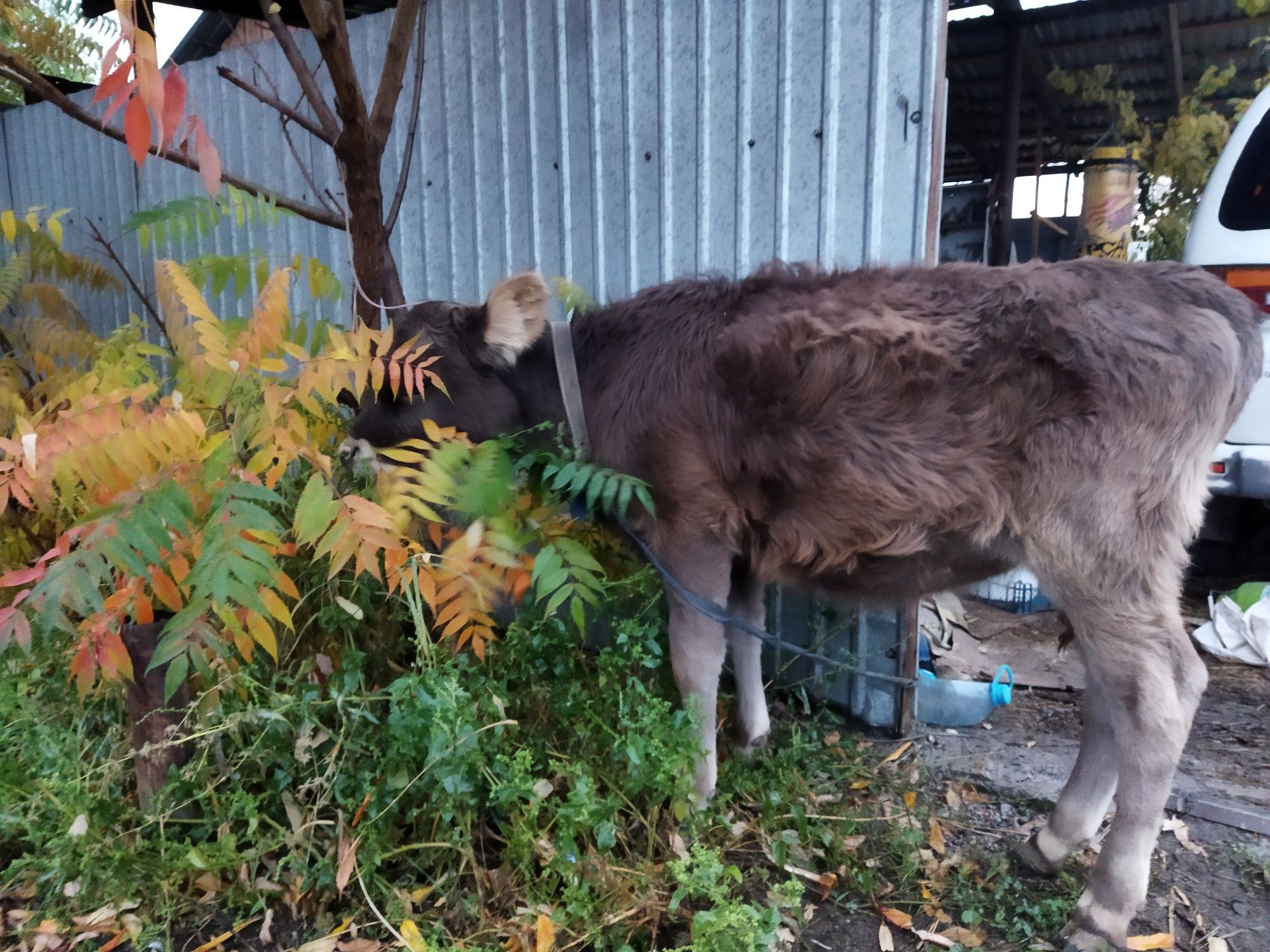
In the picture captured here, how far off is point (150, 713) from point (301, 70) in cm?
292

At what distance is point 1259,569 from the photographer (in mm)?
5426

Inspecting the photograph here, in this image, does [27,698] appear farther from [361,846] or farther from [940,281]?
[940,281]

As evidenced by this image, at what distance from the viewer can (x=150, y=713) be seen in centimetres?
273

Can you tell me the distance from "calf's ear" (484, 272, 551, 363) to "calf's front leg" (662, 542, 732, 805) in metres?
1.06

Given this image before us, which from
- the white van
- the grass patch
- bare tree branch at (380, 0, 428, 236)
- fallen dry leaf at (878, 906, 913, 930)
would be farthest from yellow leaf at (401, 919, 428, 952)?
the white van

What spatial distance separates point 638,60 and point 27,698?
4.37 metres

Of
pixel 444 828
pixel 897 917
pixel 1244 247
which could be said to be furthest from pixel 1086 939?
pixel 1244 247

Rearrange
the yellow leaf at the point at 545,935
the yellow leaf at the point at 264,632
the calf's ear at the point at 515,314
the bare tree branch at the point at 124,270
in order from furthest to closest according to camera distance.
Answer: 1. the bare tree branch at the point at 124,270
2. the calf's ear at the point at 515,314
3. the yellow leaf at the point at 545,935
4. the yellow leaf at the point at 264,632

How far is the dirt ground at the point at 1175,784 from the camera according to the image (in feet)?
8.79

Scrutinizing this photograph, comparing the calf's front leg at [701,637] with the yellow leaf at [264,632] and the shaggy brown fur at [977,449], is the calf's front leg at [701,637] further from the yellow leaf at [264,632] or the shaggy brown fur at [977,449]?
the yellow leaf at [264,632]

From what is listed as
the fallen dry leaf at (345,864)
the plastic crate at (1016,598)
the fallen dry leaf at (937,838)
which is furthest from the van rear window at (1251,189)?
the fallen dry leaf at (345,864)

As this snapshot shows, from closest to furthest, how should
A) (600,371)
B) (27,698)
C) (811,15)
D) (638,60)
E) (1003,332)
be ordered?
(1003,332) < (600,371) < (27,698) < (811,15) < (638,60)

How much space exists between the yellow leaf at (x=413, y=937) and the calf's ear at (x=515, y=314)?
2.05m

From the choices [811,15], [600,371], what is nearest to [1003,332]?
[600,371]
